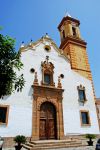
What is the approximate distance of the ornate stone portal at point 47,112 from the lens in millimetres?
17875

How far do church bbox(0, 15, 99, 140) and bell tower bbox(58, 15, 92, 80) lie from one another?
160 mm

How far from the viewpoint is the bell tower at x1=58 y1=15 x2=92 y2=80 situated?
24531mm

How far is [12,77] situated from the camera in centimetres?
1171

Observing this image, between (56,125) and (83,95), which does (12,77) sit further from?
(83,95)

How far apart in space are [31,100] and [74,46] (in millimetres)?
12468

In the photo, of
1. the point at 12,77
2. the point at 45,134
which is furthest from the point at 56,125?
the point at 12,77

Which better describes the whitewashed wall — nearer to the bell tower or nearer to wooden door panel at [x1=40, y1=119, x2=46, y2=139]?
wooden door panel at [x1=40, y1=119, x2=46, y2=139]

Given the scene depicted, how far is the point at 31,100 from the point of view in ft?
60.6

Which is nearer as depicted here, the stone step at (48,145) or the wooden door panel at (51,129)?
the stone step at (48,145)

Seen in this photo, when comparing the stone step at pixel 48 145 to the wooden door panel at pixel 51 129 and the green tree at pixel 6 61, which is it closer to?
the wooden door panel at pixel 51 129

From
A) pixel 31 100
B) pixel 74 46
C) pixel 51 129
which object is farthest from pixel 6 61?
pixel 74 46

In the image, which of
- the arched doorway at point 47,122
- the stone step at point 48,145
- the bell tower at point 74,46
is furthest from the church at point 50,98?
the stone step at point 48,145

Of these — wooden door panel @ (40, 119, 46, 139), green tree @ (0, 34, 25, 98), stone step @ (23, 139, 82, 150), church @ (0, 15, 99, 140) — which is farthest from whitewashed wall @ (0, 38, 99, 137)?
green tree @ (0, 34, 25, 98)

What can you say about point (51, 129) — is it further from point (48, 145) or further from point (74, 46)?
A: point (74, 46)
